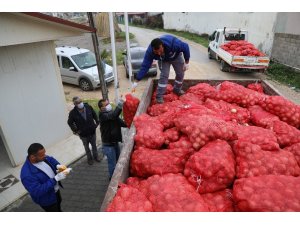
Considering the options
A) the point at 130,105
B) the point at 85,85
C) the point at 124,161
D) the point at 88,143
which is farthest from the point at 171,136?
the point at 85,85

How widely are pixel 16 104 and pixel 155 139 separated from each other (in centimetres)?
402

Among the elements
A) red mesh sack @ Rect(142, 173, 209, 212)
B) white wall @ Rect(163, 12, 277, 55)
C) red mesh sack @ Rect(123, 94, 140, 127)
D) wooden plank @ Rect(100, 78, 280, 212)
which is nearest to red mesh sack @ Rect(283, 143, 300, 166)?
red mesh sack @ Rect(142, 173, 209, 212)

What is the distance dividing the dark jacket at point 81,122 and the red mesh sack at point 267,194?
3761mm

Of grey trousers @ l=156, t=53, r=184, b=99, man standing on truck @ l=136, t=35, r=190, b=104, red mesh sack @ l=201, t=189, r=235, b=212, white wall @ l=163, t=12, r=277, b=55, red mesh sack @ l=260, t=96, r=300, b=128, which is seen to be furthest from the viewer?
white wall @ l=163, t=12, r=277, b=55

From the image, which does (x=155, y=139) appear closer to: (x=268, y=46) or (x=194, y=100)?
(x=194, y=100)

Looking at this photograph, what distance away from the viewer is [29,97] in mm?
5758

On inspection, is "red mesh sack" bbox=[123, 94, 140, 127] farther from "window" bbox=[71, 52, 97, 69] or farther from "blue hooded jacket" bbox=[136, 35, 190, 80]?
"window" bbox=[71, 52, 97, 69]

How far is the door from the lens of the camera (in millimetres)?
11758

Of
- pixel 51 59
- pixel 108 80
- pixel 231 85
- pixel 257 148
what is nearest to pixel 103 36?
pixel 108 80

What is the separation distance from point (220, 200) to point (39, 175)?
236 centimetres

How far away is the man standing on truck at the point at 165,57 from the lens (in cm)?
408

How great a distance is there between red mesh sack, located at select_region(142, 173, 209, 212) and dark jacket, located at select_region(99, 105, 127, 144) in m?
2.28

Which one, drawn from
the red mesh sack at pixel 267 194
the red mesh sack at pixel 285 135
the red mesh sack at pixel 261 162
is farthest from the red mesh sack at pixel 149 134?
the red mesh sack at pixel 285 135

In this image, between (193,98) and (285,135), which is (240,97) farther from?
(285,135)
